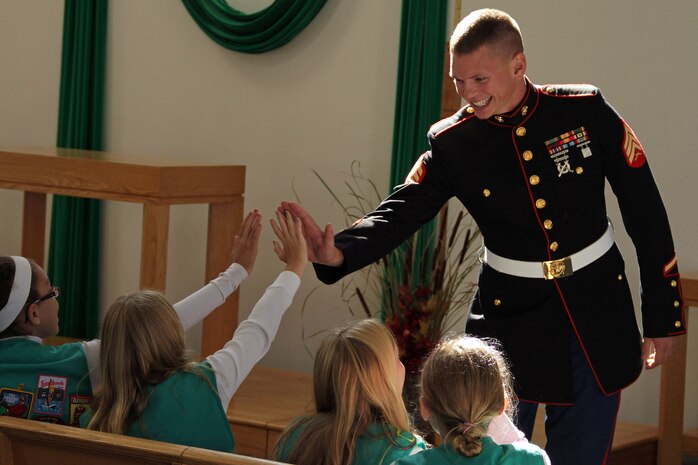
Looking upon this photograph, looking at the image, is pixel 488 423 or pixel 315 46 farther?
pixel 315 46

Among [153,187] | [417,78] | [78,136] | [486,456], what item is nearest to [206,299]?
[486,456]

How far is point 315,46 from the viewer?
5281mm

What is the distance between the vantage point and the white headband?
8.90 ft

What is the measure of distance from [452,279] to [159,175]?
123 centimetres

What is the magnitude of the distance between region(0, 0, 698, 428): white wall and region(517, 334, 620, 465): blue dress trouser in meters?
2.06

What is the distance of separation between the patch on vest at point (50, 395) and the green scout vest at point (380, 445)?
70cm

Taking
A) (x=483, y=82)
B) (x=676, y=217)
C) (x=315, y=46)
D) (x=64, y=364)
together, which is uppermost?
(x=315, y=46)

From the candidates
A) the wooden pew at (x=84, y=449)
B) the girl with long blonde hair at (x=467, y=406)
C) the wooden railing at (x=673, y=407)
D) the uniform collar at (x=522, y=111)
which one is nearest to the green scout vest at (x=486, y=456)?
the girl with long blonde hair at (x=467, y=406)

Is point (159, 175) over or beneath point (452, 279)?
over

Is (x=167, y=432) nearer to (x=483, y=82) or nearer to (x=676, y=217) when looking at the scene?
(x=483, y=82)

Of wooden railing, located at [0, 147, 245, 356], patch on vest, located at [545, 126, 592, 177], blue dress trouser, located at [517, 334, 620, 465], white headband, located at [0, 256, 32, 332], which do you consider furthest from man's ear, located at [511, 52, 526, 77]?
wooden railing, located at [0, 147, 245, 356]

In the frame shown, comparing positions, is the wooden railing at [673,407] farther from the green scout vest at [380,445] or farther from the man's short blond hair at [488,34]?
the green scout vest at [380,445]

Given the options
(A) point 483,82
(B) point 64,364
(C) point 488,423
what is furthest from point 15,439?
(A) point 483,82

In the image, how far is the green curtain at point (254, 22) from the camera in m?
5.18
